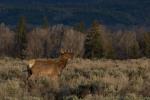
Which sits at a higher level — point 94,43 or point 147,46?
point 94,43

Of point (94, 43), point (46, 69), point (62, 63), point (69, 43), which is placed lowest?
point (69, 43)

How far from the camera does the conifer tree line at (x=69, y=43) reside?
61062 millimetres

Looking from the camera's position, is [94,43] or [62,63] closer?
[62,63]

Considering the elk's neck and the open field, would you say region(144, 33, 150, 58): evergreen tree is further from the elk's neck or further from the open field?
the open field

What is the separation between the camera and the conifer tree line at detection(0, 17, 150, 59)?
61.1m

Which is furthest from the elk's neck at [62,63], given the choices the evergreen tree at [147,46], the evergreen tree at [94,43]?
the evergreen tree at [147,46]

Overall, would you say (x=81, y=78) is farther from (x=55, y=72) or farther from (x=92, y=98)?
(x=92, y=98)

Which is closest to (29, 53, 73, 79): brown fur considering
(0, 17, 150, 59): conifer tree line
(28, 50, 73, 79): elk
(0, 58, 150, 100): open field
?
(28, 50, 73, 79): elk

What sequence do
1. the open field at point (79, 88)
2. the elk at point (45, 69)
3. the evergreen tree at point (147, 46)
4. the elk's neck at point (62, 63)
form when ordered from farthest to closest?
1. the evergreen tree at point (147, 46)
2. the elk's neck at point (62, 63)
3. the elk at point (45, 69)
4. the open field at point (79, 88)

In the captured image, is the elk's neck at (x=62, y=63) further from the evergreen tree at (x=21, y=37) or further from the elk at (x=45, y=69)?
the evergreen tree at (x=21, y=37)

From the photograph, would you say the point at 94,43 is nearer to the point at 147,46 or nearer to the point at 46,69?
the point at 147,46

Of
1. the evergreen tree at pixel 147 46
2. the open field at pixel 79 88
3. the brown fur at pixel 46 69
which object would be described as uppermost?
the brown fur at pixel 46 69

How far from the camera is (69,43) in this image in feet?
250

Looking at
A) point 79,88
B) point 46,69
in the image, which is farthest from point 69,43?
point 79,88
